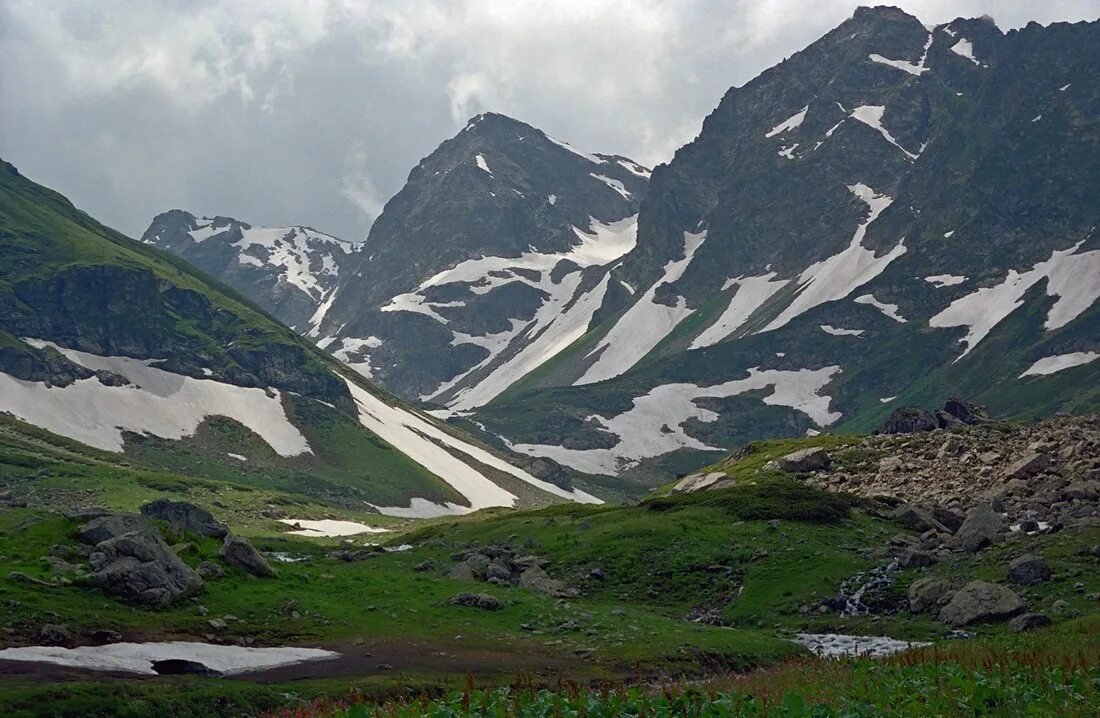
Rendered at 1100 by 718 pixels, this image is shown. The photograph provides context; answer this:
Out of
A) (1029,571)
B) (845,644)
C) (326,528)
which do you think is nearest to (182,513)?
(845,644)

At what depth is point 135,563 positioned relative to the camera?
155 feet

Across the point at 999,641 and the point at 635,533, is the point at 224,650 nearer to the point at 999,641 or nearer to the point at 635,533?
the point at 999,641

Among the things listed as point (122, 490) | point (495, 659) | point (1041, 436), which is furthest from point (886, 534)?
point (122, 490)

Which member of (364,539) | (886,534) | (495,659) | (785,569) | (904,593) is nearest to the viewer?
(495,659)

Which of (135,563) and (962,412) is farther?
(962,412)

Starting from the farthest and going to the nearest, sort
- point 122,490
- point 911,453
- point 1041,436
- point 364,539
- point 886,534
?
point 122,490 < point 364,539 < point 911,453 < point 1041,436 < point 886,534

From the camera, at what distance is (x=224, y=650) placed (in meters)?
41.8

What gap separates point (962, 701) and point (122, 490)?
6885 inches

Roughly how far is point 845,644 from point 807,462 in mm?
53010

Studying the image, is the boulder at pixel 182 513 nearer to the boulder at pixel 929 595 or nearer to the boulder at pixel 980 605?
the boulder at pixel 929 595

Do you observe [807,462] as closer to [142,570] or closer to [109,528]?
[109,528]

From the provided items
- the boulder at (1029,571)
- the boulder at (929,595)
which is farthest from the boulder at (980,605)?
the boulder at (929,595)

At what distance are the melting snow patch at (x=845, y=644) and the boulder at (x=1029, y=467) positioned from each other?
33.3 m

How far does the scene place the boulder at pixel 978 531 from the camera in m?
64.2
